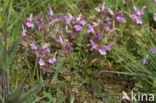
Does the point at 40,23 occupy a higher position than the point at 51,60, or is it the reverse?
the point at 40,23

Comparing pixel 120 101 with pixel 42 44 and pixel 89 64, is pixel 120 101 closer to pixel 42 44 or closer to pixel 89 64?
pixel 89 64

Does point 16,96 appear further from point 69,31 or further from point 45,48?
point 69,31

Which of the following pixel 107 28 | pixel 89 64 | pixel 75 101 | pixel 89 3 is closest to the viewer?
pixel 75 101

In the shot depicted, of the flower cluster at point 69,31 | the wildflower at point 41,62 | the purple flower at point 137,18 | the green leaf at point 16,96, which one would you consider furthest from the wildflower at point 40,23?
the green leaf at point 16,96

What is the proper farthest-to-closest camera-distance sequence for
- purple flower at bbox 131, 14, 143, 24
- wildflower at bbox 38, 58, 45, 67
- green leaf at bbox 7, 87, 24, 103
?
purple flower at bbox 131, 14, 143, 24
wildflower at bbox 38, 58, 45, 67
green leaf at bbox 7, 87, 24, 103

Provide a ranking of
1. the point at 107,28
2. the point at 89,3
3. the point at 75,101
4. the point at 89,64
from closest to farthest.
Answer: the point at 75,101 → the point at 89,64 → the point at 107,28 → the point at 89,3

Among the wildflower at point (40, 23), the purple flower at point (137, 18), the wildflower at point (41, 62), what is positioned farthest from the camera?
the purple flower at point (137, 18)

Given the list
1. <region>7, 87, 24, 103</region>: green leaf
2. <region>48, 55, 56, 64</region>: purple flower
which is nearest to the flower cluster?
<region>48, 55, 56, 64</region>: purple flower

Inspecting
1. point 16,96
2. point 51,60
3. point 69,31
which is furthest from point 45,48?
point 16,96

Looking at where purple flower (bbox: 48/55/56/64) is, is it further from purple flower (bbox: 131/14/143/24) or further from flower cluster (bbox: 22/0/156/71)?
purple flower (bbox: 131/14/143/24)

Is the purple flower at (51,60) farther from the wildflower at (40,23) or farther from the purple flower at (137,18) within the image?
the purple flower at (137,18)

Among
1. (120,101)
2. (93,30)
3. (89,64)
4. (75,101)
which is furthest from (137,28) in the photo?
(75,101)
